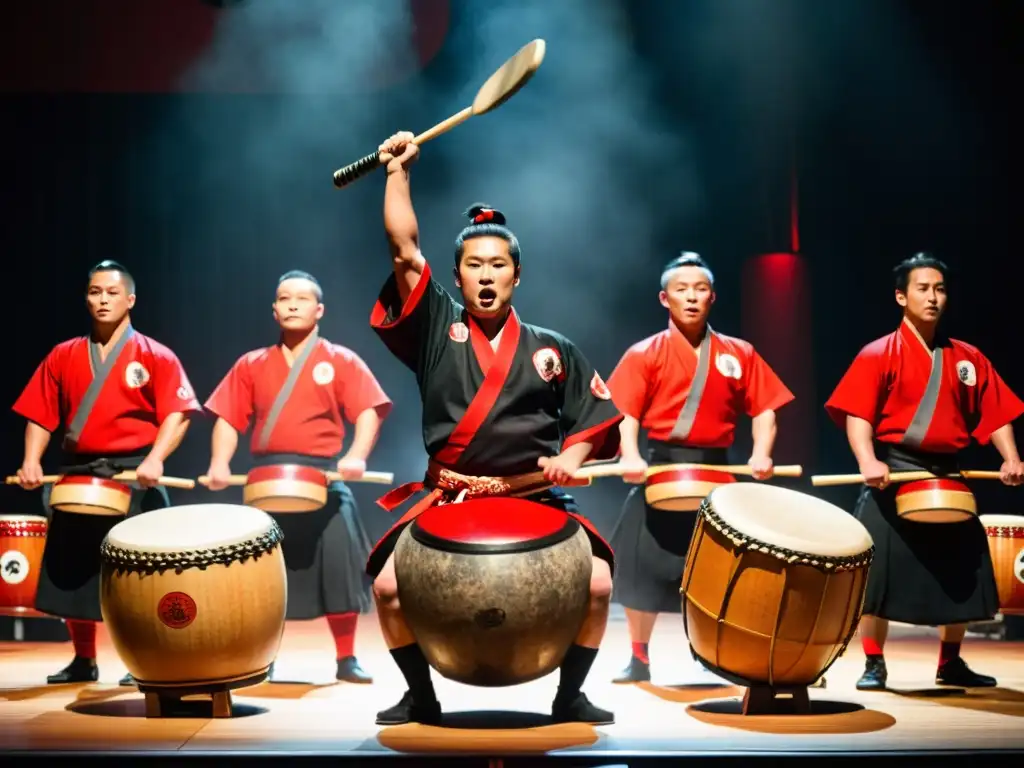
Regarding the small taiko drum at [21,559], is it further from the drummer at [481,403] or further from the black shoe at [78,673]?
the drummer at [481,403]

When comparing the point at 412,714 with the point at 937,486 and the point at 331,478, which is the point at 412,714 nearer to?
the point at 331,478

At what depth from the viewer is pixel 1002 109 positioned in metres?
5.49

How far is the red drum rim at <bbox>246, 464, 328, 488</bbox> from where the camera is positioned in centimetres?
414

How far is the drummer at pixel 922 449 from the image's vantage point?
3.96m

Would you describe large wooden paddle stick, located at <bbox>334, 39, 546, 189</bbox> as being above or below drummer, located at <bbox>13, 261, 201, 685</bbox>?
above

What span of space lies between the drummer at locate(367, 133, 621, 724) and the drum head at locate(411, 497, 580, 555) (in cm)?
13

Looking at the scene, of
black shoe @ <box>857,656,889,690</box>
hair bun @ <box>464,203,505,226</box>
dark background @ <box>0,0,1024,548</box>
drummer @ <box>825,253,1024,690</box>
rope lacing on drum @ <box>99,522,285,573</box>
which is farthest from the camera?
dark background @ <box>0,0,1024,548</box>

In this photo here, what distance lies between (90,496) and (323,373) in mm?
974

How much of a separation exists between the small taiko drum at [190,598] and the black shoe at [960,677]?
2286 mm

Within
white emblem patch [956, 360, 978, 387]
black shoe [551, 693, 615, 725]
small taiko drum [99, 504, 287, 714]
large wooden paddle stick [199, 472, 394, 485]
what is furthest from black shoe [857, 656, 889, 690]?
small taiko drum [99, 504, 287, 714]

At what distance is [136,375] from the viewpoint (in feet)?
13.9

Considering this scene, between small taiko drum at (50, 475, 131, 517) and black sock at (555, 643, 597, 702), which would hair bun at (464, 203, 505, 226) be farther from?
small taiko drum at (50, 475, 131, 517)
